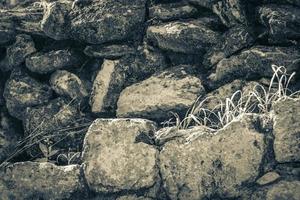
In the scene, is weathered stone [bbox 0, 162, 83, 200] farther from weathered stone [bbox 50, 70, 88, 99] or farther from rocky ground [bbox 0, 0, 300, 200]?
weathered stone [bbox 50, 70, 88, 99]

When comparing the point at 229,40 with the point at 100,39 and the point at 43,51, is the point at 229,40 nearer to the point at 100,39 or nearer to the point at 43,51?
the point at 100,39

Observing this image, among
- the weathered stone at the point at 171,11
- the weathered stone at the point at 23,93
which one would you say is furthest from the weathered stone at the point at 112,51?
the weathered stone at the point at 23,93

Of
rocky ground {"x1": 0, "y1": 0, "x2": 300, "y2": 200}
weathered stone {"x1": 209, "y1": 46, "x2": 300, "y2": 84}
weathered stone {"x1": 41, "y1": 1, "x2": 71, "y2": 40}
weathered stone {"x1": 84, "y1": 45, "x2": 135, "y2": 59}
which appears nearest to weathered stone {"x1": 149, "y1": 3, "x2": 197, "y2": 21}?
rocky ground {"x1": 0, "y1": 0, "x2": 300, "y2": 200}

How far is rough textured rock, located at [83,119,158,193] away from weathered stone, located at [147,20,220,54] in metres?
0.71

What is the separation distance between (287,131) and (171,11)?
145 centimetres

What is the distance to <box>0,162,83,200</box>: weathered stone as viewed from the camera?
3.59 m

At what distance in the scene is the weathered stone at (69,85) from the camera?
4.04 meters

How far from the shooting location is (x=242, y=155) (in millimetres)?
3225

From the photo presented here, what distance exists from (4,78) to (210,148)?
86.1 inches

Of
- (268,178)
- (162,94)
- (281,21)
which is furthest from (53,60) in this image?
(268,178)

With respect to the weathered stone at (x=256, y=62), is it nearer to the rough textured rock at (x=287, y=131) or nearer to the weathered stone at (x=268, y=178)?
the rough textured rock at (x=287, y=131)

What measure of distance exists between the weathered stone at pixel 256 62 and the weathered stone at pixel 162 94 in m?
0.23

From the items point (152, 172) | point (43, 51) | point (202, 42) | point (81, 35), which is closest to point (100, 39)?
point (81, 35)

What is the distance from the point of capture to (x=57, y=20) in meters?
4.02
